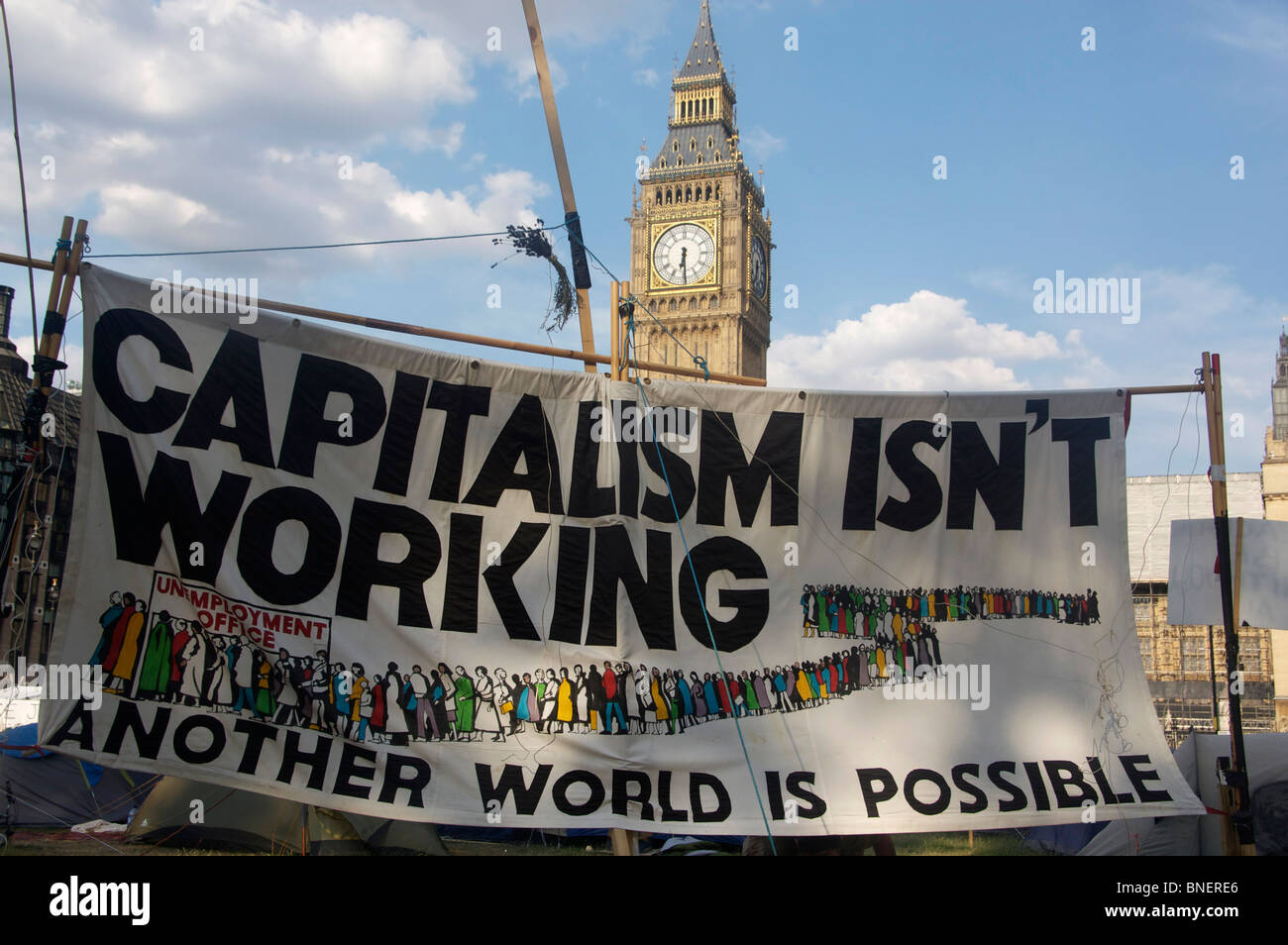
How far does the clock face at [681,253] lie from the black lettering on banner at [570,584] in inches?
3014

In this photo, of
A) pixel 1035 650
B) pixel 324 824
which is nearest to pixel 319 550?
pixel 324 824

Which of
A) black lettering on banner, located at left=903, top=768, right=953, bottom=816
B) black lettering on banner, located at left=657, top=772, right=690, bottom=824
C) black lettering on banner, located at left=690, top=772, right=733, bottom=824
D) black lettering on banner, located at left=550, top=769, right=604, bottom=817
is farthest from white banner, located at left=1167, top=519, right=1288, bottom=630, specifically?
black lettering on banner, located at left=550, top=769, right=604, bottom=817

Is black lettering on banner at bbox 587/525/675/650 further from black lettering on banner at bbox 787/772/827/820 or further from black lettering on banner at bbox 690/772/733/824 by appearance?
black lettering on banner at bbox 787/772/827/820

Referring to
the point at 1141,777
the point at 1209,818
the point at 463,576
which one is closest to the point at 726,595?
the point at 463,576

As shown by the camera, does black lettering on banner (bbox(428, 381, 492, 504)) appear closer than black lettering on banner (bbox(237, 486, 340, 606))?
No

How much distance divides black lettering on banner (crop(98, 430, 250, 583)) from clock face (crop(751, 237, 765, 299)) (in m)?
79.3

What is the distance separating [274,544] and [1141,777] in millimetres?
6996

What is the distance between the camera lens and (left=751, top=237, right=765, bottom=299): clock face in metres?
83.9

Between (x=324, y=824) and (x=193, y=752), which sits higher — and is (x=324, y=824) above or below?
below

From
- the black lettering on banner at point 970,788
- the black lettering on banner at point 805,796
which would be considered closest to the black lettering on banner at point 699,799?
the black lettering on banner at point 805,796

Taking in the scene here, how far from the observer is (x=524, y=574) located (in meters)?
7.36

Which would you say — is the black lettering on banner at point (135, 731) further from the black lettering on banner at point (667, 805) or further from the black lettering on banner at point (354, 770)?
the black lettering on banner at point (667, 805)

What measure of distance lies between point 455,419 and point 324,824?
3.28 metres
